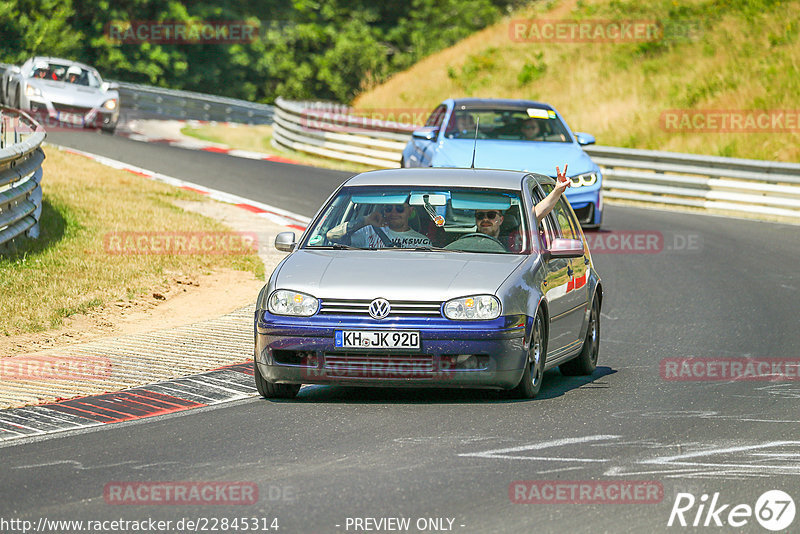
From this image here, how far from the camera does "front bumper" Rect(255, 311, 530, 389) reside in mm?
8367

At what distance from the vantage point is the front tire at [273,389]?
349 inches

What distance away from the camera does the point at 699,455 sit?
23.8 ft

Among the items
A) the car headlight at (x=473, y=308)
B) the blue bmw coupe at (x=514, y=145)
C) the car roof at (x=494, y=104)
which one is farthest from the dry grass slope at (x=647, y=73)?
the car headlight at (x=473, y=308)

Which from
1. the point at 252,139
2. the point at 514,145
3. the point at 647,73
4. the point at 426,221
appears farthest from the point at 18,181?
the point at 647,73

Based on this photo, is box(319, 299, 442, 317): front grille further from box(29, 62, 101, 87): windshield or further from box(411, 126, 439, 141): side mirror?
box(29, 62, 101, 87): windshield

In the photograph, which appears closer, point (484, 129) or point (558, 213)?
point (558, 213)

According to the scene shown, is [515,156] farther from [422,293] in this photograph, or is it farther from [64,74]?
[64,74]

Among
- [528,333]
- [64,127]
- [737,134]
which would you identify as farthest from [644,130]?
[528,333]

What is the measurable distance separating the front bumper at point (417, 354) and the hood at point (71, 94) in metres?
22.0

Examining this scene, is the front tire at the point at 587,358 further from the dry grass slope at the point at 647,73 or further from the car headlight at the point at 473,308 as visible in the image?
the dry grass slope at the point at 647,73

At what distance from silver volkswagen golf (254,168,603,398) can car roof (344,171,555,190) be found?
16mm

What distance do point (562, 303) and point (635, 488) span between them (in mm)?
3249

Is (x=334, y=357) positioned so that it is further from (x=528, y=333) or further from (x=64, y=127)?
(x=64, y=127)

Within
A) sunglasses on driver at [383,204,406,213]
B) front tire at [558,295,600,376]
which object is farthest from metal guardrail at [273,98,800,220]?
sunglasses on driver at [383,204,406,213]
